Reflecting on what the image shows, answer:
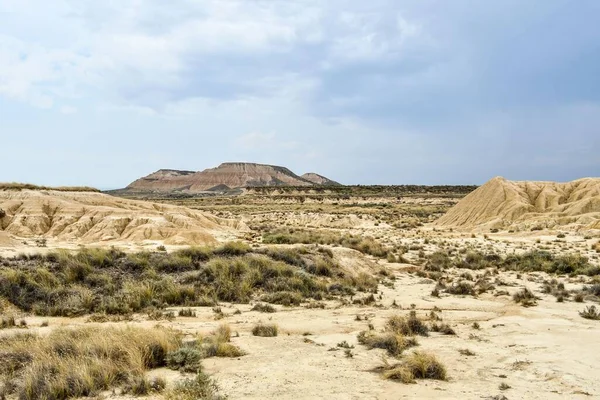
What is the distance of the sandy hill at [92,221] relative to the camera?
28.1 m

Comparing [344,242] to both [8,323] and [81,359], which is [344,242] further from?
[81,359]

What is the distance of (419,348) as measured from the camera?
9.10 metres

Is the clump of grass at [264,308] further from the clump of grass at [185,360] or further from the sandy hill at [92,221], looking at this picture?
the sandy hill at [92,221]

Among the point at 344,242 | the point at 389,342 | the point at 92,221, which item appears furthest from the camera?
the point at 92,221

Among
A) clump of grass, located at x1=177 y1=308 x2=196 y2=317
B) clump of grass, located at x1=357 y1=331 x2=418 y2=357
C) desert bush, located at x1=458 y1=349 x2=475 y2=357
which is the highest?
clump of grass, located at x1=357 y1=331 x2=418 y2=357

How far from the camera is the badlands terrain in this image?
23.0 feet

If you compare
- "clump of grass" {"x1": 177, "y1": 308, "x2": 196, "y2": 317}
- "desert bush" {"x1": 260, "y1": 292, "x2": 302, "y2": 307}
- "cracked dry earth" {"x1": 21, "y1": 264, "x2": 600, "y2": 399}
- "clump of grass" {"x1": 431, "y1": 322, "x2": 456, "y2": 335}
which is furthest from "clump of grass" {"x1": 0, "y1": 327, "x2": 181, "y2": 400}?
"clump of grass" {"x1": 431, "y1": 322, "x2": 456, "y2": 335}

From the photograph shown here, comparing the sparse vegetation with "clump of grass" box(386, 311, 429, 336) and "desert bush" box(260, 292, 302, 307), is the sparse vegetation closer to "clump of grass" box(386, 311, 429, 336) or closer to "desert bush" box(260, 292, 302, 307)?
"desert bush" box(260, 292, 302, 307)

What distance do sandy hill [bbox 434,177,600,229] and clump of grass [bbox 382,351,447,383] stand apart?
3079 cm

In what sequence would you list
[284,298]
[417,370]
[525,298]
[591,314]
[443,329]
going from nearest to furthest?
[417,370] → [443,329] → [591,314] → [284,298] → [525,298]

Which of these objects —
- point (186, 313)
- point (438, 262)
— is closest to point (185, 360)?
point (186, 313)

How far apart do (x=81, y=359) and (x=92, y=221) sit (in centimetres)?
2572

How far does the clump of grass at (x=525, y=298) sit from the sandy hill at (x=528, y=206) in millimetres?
22446

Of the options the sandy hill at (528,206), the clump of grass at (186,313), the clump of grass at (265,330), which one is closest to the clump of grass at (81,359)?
the clump of grass at (265,330)
